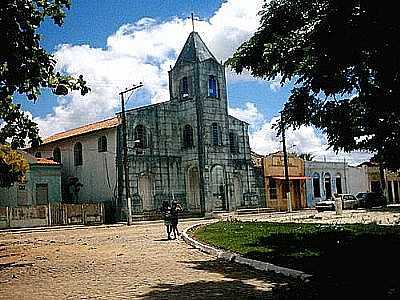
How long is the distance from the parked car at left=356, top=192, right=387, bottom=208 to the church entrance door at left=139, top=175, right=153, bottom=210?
18.4 meters

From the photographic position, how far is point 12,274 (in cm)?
1293

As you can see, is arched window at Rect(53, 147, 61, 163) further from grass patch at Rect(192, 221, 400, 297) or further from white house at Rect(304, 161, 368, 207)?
grass patch at Rect(192, 221, 400, 297)

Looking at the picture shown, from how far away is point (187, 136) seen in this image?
5066 cm

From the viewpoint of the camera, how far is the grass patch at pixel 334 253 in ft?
26.2

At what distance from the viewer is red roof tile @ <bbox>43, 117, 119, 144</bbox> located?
151 feet

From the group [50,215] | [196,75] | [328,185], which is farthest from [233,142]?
[50,215]

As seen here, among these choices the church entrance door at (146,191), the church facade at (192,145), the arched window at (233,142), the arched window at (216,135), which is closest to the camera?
the church entrance door at (146,191)

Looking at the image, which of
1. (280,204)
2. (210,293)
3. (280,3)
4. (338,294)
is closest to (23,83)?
(280,3)

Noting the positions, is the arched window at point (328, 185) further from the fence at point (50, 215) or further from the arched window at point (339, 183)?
the fence at point (50, 215)

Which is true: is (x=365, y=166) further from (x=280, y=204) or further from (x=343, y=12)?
(x=343, y=12)

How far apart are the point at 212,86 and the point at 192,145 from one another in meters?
5.68

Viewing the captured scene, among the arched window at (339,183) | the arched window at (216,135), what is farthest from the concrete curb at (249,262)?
the arched window at (339,183)

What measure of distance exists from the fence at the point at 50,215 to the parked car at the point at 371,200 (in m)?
22.7

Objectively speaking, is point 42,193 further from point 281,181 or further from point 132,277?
point 132,277
